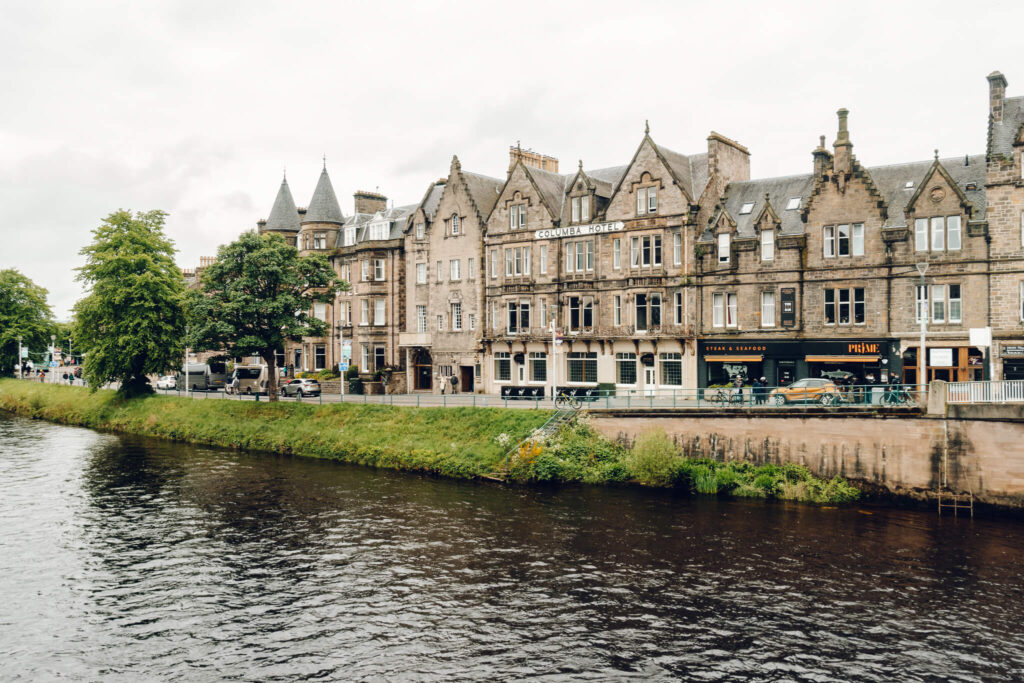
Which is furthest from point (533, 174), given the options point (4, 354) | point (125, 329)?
point (4, 354)

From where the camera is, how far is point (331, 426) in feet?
155

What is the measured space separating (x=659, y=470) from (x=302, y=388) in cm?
3238

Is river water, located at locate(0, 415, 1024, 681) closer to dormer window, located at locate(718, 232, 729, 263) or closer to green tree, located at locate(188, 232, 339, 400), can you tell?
green tree, located at locate(188, 232, 339, 400)

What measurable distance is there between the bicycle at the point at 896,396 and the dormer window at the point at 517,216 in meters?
30.4

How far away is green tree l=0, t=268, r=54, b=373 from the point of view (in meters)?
85.0

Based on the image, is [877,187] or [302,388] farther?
[302,388]

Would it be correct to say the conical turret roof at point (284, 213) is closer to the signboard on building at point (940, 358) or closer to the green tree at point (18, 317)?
the green tree at point (18, 317)

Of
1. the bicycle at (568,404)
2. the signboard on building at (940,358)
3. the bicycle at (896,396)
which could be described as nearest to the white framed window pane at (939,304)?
the signboard on building at (940,358)

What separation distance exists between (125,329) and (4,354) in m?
40.3

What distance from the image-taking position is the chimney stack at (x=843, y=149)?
46062mm

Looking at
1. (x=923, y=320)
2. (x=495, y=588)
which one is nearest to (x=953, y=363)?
(x=923, y=320)

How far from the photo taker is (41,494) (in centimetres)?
3512

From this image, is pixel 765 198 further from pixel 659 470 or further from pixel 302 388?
pixel 302 388

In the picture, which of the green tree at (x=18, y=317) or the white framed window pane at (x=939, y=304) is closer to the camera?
the white framed window pane at (x=939, y=304)
